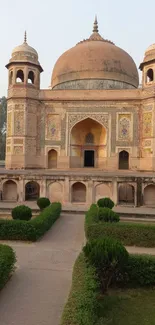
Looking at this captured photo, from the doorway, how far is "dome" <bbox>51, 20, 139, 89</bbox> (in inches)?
193

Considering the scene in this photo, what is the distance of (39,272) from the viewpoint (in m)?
6.18

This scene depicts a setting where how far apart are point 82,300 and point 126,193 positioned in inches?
577

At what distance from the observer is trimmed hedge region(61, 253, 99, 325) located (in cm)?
358

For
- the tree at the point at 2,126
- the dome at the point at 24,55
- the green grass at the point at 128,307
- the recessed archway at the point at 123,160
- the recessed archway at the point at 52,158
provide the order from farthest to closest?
the tree at the point at 2,126, the recessed archway at the point at 52,158, the dome at the point at 24,55, the recessed archway at the point at 123,160, the green grass at the point at 128,307

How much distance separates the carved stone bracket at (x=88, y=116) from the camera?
2005 cm

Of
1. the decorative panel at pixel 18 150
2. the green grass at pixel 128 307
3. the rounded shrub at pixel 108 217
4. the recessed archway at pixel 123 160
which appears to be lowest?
the green grass at pixel 128 307

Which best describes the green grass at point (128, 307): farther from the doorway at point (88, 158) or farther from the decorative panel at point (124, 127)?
the doorway at point (88, 158)

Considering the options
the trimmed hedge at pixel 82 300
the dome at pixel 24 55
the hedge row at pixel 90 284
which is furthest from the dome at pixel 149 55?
the trimmed hedge at pixel 82 300

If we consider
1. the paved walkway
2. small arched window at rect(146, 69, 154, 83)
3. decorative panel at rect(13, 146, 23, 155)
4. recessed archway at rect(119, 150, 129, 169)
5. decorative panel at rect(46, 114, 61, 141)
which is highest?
small arched window at rect(146, 69, 154, 83)

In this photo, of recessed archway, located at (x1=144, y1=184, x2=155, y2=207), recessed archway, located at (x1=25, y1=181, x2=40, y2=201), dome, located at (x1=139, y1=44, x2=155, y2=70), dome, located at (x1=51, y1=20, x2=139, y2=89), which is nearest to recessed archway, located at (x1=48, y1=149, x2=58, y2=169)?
recessed archway, located at (x1=25, y1=181, x2=40, y2=201)

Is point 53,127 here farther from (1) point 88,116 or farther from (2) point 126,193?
(2) point 126,193

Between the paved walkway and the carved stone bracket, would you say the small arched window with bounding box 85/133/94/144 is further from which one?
the paved walkway

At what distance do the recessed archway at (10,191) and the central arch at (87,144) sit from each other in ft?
14.6

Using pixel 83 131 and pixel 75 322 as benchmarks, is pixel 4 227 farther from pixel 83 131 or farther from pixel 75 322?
pixel 83 131
